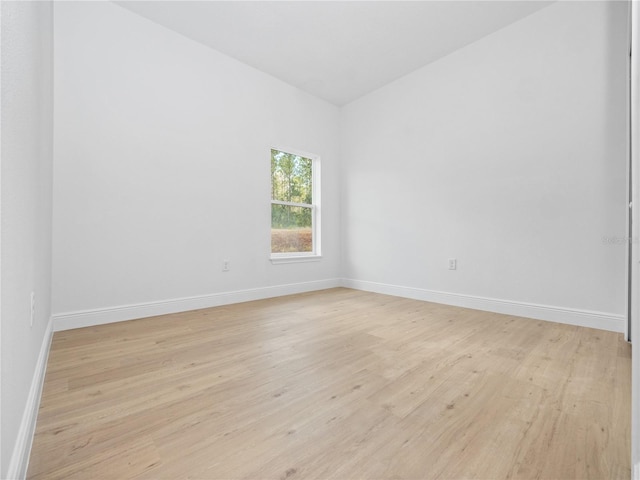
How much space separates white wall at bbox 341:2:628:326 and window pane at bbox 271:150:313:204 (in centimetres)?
93

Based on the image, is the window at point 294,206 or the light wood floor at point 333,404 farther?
the window at point 294,206

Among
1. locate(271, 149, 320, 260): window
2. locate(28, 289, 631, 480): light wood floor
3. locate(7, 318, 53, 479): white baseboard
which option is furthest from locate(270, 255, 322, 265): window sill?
locate(7, 318, 53, 479): white baseboard

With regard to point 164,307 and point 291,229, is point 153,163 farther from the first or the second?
point 291,229

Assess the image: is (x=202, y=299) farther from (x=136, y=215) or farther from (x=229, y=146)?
(x=229, y=146)

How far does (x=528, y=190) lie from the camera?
2.94 meters

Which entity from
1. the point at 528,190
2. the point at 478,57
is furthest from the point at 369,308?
the point at 478,57

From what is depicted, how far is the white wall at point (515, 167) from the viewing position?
8.46 ft

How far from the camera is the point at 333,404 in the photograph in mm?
1377

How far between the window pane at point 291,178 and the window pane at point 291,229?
147 mm

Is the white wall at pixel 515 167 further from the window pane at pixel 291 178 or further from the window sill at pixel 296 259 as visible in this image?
the window pane at pixel 291 178

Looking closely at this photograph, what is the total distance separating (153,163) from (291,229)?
1833 mm

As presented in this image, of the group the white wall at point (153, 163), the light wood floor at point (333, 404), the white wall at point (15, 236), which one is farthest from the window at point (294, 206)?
the white wall at point (15, 236)

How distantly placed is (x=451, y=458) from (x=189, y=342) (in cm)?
178

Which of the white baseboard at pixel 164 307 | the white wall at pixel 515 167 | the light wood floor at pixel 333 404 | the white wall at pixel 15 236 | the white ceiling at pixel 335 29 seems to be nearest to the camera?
the white wall at pixel 15 236
